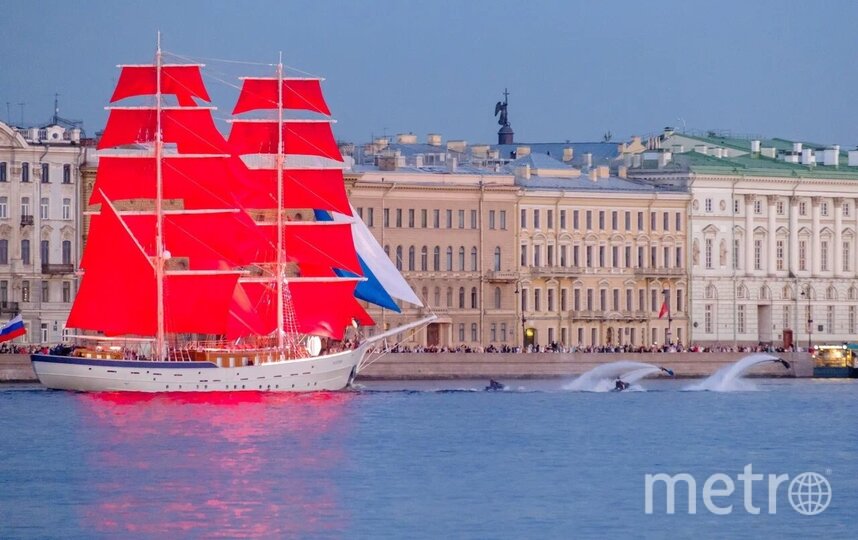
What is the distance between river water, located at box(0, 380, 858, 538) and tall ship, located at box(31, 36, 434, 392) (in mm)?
1248

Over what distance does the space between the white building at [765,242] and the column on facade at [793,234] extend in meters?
0.03

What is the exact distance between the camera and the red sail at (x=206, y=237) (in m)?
71.0

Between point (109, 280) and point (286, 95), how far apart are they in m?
7.30

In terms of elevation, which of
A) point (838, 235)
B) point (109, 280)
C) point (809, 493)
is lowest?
point (809, 493)

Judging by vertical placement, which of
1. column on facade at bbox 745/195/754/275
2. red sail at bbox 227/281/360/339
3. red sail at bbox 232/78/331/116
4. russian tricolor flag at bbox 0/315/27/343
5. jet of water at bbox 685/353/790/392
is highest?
red sail at bbox 232/78/331/116

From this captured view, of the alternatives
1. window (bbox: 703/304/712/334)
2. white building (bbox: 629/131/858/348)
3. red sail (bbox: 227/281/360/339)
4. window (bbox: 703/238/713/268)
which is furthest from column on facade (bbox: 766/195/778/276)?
red sail (bbox: 227/281/360/339)

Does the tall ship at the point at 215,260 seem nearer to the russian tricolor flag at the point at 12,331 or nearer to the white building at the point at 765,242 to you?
the russian tricolor flag at the point at 12,331

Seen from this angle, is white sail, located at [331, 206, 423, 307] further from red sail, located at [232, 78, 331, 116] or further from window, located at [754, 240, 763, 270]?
window, located at [754, 240, 763, 270]

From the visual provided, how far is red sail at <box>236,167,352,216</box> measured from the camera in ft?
240

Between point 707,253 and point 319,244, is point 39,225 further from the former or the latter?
point 707,253

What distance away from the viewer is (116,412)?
6134 cm

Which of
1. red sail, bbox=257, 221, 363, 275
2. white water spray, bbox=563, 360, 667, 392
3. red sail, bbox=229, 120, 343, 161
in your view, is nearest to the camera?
red sail, bbox=257, 221, 363, 275

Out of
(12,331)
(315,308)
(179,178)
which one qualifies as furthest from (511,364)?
(12,331)

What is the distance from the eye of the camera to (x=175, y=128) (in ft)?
237
